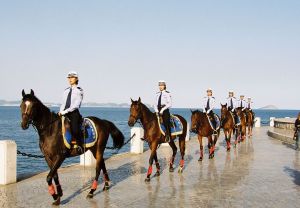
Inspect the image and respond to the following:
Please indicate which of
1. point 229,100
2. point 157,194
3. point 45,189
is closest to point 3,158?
point 45,189

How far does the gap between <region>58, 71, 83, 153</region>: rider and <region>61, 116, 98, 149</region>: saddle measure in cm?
10

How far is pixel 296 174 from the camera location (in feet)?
47.8

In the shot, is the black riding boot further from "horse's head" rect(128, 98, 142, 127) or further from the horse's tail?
the horse's tail

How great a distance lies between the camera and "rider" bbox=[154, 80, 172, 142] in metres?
13.9

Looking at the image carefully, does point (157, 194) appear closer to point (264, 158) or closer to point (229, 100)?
point (264, 158)

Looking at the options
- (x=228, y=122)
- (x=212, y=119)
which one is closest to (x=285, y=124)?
(x=228, y=122)

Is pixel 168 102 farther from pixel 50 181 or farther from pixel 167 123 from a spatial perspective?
pixel 50 181

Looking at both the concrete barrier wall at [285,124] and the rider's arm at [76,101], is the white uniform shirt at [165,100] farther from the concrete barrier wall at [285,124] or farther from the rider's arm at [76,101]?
the concrete barrier wall at [285,124]

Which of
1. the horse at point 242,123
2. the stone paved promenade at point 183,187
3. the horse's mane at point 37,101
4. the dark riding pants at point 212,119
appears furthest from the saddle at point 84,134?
the horse at point 242,123

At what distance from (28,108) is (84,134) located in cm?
180

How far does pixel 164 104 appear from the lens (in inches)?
554

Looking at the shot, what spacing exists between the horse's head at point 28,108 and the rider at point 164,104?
209 inches

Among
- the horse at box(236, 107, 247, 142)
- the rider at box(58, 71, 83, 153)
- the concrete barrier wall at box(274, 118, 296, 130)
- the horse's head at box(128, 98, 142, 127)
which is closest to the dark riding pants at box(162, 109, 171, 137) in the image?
the horse's head at box(128, 98, 142, 127)

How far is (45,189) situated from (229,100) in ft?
52.6
